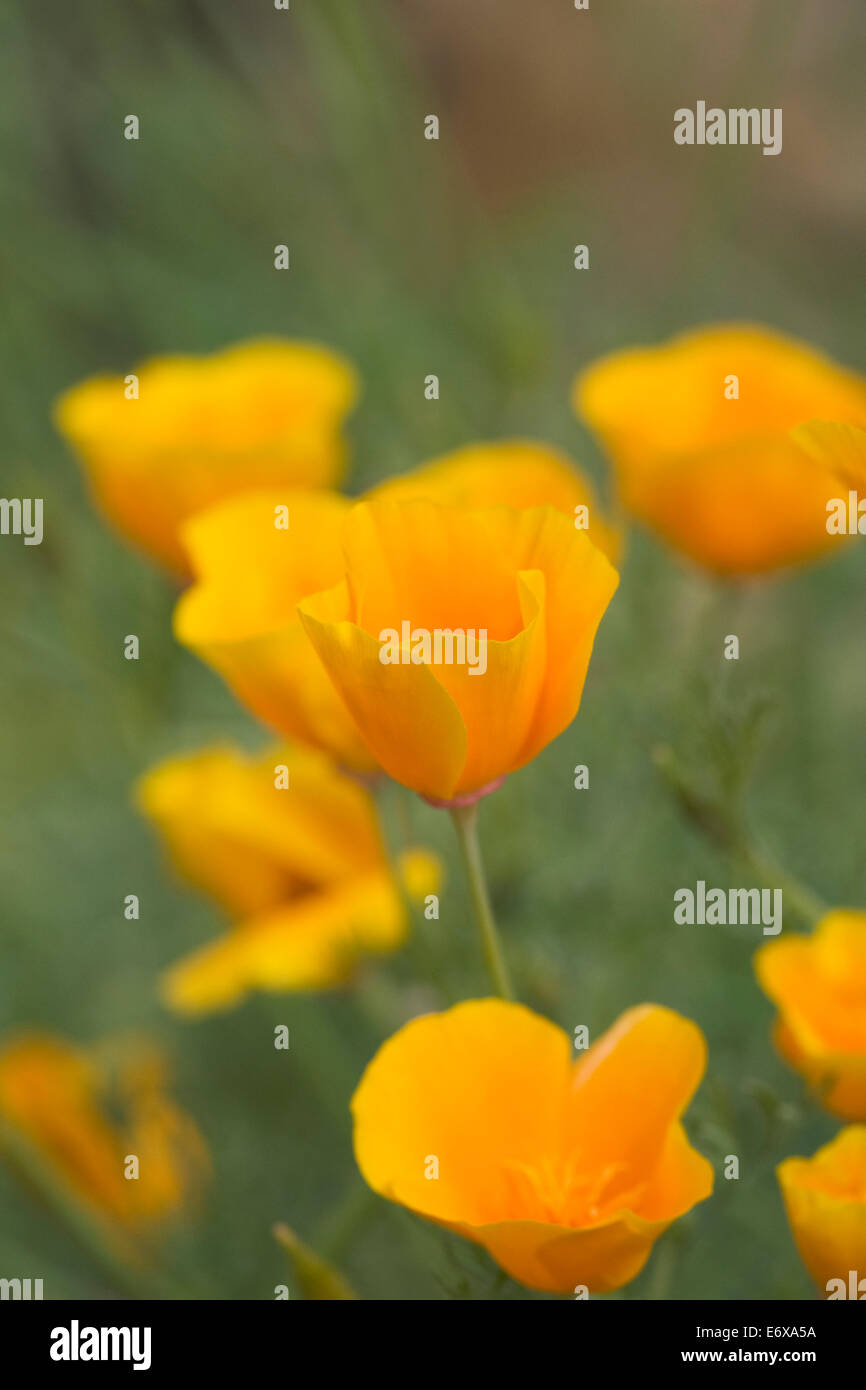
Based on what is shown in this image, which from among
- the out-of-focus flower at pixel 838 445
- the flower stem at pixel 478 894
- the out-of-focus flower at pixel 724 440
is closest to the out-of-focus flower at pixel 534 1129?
the flower stem at pixel 478 894

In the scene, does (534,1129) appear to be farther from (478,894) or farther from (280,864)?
(280,864)

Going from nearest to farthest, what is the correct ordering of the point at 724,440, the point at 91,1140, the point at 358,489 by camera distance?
the point at 724,440
the point at 91,1140
the point at 358,489

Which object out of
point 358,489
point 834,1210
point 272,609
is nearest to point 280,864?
point 272,609

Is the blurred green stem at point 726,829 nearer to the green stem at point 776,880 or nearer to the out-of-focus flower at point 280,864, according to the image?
the green stem at point 776,880

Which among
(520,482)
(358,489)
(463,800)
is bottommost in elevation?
(463,800)

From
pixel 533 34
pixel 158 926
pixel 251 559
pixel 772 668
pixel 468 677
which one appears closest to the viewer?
pixel 468 677

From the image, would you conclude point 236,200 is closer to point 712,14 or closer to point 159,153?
point 159,153
